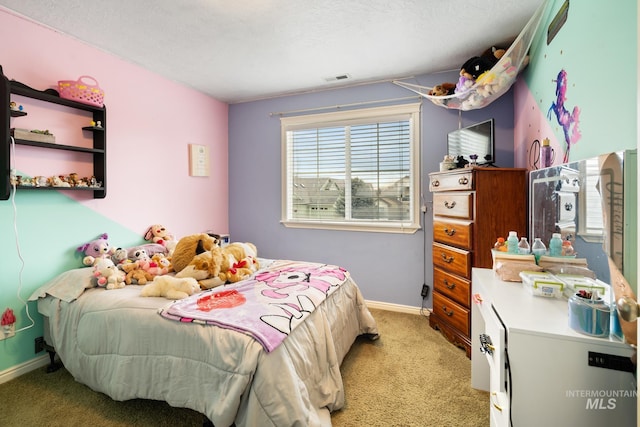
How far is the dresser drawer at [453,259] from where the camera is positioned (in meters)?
2.36

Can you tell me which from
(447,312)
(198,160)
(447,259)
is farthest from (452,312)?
(198,160)

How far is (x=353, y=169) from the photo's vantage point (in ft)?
11.6

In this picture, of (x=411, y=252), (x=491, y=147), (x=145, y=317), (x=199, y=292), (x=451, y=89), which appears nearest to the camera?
(x=145, y=317)

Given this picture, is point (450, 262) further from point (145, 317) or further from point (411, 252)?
point (145, 317)

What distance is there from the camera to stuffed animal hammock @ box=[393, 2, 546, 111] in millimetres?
2137

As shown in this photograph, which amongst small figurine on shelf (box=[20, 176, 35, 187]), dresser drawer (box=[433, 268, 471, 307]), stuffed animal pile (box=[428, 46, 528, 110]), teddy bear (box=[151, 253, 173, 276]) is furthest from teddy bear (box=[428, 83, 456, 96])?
small figurine on shelf (box=[20, 176, 35, 187])

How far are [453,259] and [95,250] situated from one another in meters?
2.96

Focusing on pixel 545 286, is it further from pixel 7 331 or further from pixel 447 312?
pixel 7 331

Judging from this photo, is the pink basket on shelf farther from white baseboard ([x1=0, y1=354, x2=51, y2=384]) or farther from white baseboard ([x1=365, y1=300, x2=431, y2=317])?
white baseboard ([x1=365, y1=300, x2=431, y2=317])

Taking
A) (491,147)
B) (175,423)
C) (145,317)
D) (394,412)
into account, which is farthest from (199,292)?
(491,147)

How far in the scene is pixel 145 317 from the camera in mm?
1633

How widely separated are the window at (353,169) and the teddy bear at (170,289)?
1.94 m

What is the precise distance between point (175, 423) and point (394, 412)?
1212 millimetres

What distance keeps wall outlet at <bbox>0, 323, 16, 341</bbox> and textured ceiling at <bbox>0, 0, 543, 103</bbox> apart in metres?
2.15
